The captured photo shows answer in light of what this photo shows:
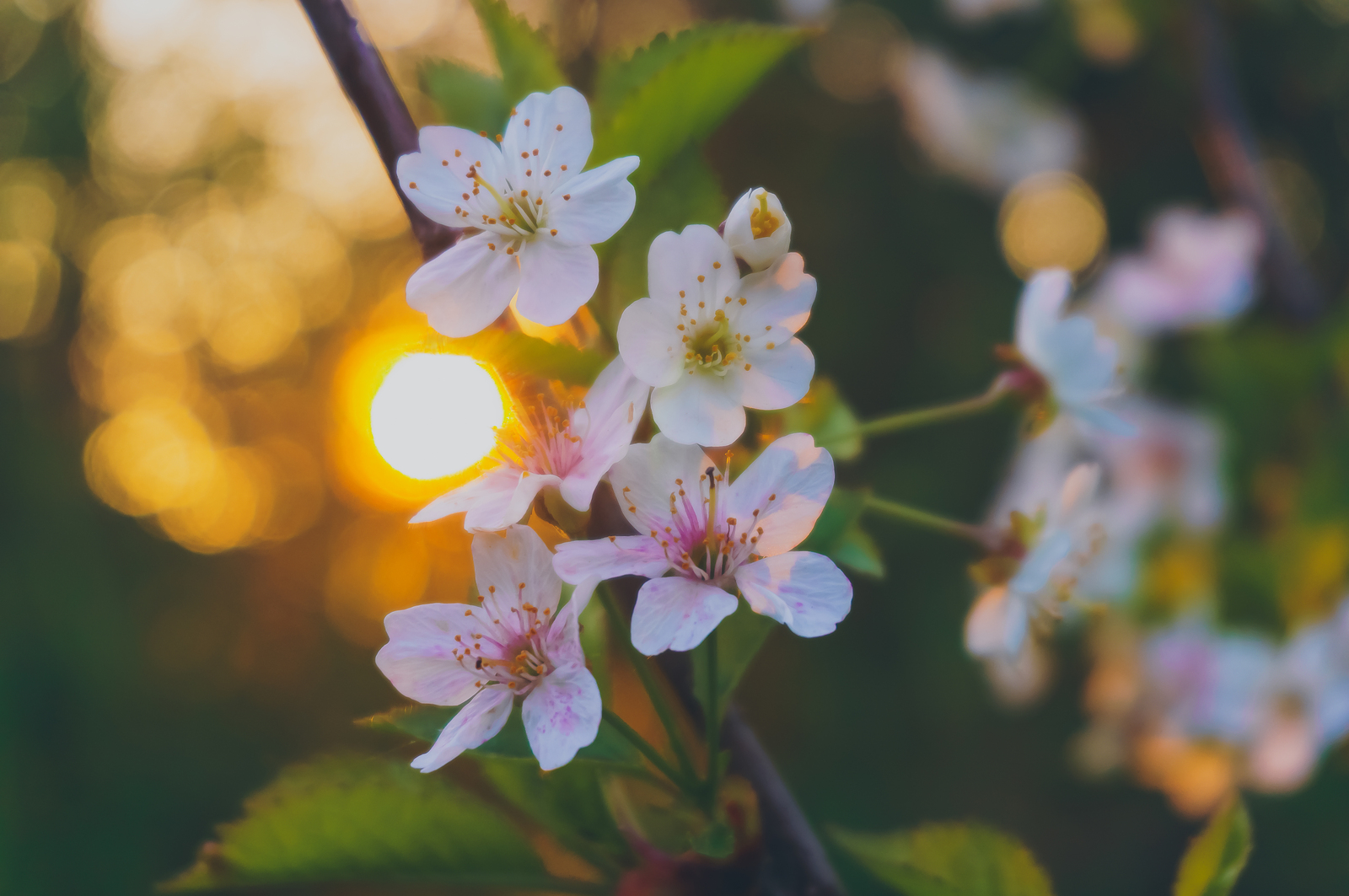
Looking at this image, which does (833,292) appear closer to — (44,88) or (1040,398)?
(1040,398)

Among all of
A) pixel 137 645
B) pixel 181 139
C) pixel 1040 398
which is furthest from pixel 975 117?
pixel 181 139

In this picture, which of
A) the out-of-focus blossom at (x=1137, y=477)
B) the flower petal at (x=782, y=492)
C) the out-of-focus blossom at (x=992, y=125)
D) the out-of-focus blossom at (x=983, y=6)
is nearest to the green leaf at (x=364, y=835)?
the flower petal at (x=782, y=492)

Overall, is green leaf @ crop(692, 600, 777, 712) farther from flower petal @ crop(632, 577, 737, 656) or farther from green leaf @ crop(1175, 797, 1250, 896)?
green leaf @ crop(1175, 797, 1250, 896)

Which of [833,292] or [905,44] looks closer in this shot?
[905,44]

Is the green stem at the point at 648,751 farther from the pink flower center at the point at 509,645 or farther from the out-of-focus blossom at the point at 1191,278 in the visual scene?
the out-of-focus blossom at the point at 1191,278

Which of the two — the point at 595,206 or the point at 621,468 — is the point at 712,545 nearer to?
the point at 621,468
